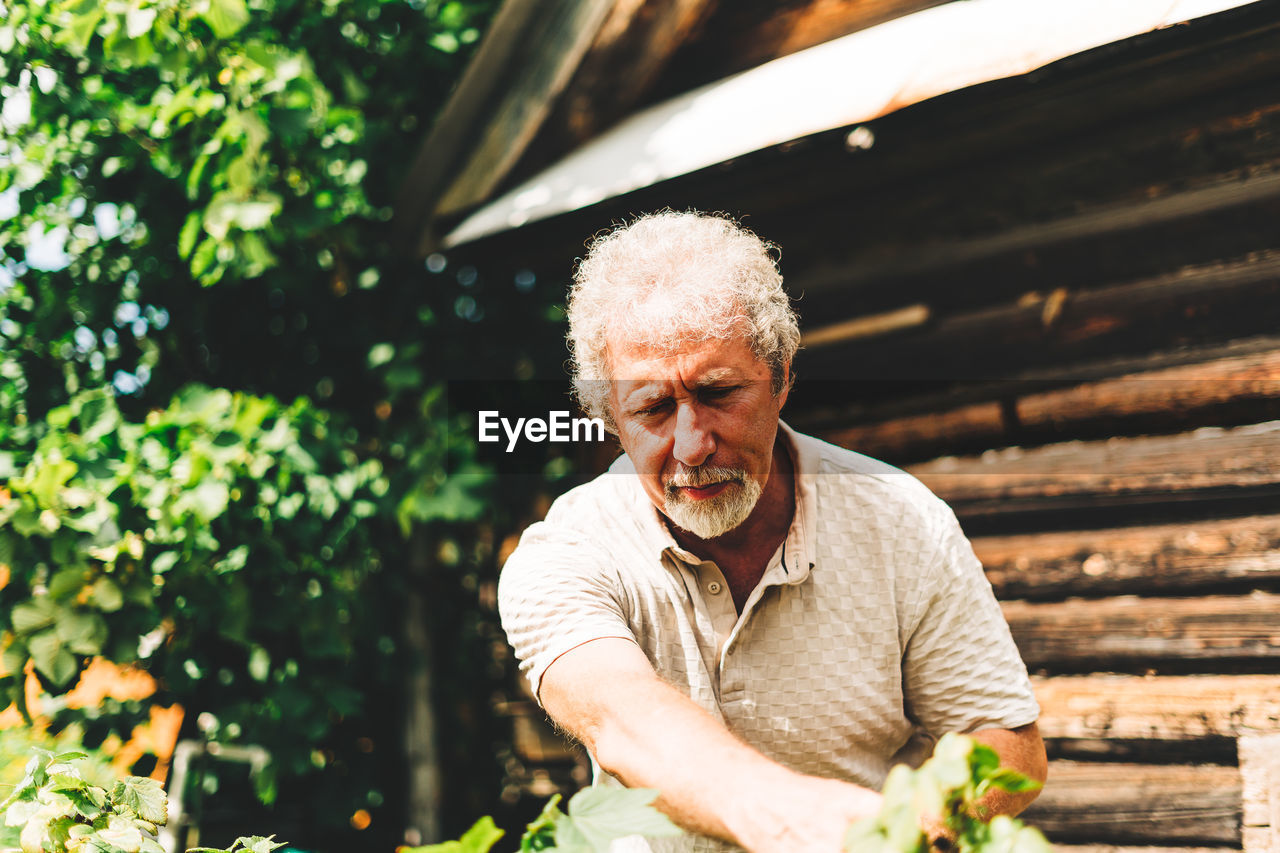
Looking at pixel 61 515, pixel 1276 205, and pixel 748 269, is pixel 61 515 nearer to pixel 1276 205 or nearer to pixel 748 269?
pixel 748 269

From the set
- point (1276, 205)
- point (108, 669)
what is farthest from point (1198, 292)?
point (108, 669)

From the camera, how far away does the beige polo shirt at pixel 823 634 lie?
5.29 feet

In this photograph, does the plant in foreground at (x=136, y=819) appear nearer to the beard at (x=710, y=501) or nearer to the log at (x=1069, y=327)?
the beard at (x=710, y=501)

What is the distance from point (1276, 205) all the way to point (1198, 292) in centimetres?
29

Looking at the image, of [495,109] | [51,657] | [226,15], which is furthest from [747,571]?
[495,109]

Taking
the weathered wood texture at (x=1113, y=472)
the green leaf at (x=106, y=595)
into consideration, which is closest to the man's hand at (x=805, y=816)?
the weathered wood texture at (x=1113, y=472)

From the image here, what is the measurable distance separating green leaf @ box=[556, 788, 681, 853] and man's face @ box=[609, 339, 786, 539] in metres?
0.75

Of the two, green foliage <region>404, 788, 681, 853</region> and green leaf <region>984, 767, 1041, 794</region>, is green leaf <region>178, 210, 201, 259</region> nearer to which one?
green foliage <region>404, 788, 681, 853</region>

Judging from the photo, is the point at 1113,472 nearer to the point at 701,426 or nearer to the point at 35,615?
the point at 701,426

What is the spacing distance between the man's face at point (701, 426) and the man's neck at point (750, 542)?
8 cm

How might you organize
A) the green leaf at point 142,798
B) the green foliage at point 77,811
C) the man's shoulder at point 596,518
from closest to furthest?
the green foliage at point 77,811 → the green leaf at point 142,798 → the man's shoulder at point 596,518

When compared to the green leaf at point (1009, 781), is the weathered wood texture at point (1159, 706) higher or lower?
lower

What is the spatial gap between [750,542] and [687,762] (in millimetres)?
638

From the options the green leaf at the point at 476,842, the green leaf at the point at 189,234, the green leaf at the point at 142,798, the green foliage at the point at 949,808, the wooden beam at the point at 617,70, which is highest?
the wooden beam at the point at 617,70
